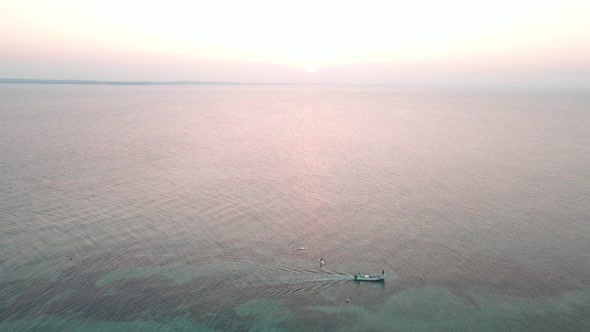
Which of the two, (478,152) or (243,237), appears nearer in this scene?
(243,237)

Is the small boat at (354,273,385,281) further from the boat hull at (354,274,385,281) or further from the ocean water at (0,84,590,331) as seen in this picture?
the ocean water at (0,84,590,331)

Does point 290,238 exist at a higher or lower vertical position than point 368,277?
lower

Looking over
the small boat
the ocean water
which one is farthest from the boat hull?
the ocean water

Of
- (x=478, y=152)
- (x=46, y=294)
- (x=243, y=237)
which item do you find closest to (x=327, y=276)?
(x=243, y=237)

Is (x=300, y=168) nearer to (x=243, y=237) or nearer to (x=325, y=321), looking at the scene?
(x=243, y=237)

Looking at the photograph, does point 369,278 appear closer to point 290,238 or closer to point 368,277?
point 368,277

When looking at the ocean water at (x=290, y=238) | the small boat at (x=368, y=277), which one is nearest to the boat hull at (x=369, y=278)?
the small boat at (x=368, y=277)

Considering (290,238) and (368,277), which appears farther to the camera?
(290,238)

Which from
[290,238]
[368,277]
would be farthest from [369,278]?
[290,238]
